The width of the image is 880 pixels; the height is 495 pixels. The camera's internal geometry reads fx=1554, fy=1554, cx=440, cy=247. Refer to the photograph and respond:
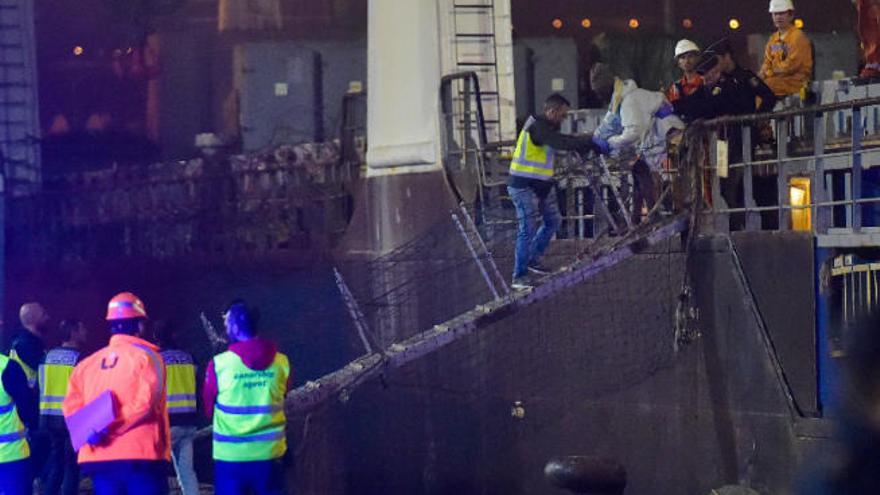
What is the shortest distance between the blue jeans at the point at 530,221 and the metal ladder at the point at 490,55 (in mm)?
2965

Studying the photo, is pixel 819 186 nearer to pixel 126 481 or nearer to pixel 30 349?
pixel 126 481

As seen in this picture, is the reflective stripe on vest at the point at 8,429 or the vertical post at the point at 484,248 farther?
the vertical post at the point at 484,248

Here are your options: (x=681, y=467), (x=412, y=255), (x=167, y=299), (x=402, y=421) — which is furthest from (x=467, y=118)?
(x=167, y=299)

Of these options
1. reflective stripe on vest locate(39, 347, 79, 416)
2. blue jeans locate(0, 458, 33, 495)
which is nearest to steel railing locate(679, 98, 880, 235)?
reflective stripe on vest locate(39, 347, 79, 416)

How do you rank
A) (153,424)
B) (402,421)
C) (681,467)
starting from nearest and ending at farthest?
1. (153,424)
2. (681,467)
3. (402,421)

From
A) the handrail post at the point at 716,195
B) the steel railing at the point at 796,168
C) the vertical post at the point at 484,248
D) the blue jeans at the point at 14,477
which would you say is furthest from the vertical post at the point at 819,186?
the blue jeans at the point at 14,477

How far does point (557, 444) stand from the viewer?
13.3 metres

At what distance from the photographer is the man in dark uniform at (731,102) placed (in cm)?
1255

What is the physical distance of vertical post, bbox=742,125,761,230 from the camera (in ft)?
38.6

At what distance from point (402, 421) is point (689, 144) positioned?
4.65 metres

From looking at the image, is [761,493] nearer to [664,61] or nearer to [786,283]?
[786,283]

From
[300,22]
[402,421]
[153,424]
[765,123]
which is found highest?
[300,22]

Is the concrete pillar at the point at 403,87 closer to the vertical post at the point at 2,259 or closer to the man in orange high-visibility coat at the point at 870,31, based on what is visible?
the man in orange high-visibility coat at the point at 870,31

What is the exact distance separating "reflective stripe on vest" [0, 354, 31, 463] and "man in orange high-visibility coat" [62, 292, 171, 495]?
4.67ft
